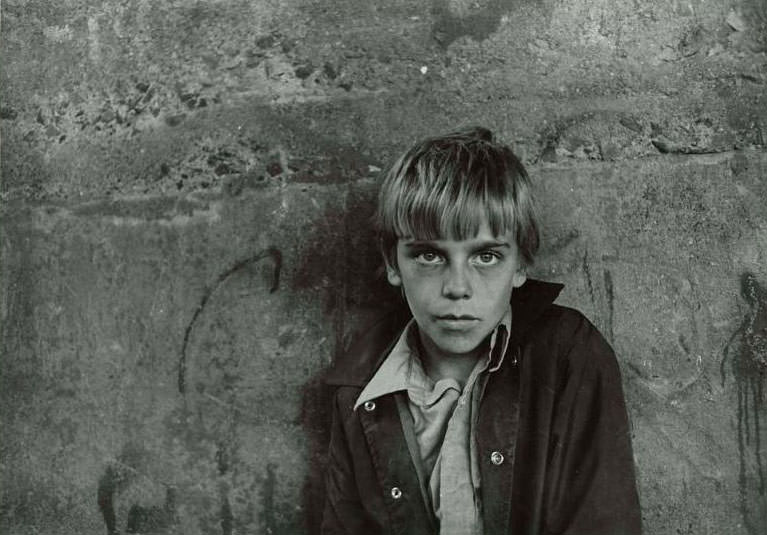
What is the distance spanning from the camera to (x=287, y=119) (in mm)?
2268

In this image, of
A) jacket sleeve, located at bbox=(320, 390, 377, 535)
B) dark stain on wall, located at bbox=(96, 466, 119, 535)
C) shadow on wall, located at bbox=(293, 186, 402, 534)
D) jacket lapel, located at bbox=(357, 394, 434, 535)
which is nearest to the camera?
jacket lapel, located at bbox=(357, 394, 434, 535)

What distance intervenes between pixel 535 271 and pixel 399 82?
0.59 m

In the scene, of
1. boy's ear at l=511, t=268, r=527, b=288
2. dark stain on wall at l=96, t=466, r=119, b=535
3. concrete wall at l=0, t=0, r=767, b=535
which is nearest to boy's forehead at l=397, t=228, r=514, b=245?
boy's ear at l=511, t=268, r=527, b=288

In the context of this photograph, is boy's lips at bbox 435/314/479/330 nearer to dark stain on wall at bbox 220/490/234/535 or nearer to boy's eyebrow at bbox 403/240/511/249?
boy's eyebrow at bbox 403/240/511/249

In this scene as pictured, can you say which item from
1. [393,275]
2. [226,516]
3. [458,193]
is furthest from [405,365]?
[226,516]

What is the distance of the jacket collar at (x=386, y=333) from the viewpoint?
2.01 m

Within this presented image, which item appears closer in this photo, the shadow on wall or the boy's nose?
the boy's nose

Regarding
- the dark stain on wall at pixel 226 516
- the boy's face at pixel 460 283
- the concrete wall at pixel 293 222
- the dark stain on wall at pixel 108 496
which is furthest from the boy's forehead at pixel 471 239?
the dark stain on wall at pixel 108 496

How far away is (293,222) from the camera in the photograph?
7.39ft

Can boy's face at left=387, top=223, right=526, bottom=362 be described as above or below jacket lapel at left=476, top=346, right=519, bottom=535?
above

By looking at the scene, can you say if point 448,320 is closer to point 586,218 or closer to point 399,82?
point 586,218

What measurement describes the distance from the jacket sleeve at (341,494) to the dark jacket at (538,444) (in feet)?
0.09

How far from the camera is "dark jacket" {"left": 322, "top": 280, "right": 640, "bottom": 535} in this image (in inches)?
75.1

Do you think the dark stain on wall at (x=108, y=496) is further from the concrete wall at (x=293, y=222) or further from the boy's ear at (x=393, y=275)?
the boy's ear at (x=393, y=275)
